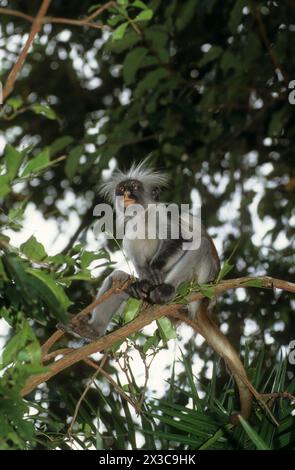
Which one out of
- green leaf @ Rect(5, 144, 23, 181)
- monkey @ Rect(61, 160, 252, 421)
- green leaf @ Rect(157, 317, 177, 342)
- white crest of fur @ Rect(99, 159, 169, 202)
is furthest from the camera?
white crest of fur @ Rect(99, 159, 169, 202)

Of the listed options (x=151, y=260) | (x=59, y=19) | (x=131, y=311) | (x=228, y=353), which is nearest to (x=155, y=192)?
(x=151, y=260)

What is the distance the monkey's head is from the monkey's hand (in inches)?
34.0

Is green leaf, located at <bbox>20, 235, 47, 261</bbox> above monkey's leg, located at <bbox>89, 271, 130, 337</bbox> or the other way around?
the other way around

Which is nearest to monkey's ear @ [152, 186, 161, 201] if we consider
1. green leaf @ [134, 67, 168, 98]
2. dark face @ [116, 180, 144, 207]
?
dark face @ [116, 180, 144, 207]

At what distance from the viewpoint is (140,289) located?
3.60 metres

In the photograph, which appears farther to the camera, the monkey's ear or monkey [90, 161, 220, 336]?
the monkey's ear

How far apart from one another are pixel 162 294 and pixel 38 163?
193cm

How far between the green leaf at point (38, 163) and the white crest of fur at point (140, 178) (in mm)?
3187

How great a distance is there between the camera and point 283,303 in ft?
17.0

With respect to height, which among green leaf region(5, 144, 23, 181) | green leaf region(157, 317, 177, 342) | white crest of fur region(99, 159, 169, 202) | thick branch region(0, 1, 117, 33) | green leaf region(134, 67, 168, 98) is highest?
white crest of fur region(99, 159, 169, 202)

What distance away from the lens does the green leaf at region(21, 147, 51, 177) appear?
5.32 ft

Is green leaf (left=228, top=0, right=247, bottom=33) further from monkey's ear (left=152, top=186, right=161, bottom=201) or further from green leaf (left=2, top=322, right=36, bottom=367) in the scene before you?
green leaf (left=2, top=322, right=36, bottom=367)

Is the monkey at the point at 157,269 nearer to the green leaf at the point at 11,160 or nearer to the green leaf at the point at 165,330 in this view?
the green leaf at the point at 165,330
